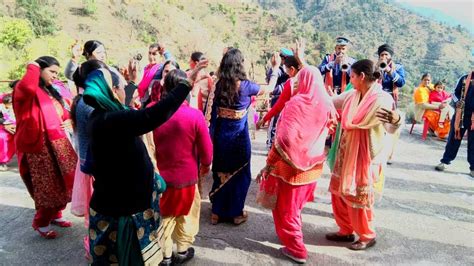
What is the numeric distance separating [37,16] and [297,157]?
25213 mm

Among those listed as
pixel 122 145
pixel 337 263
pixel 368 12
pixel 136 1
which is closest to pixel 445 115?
pixel 337 263

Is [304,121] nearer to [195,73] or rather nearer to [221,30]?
[195,73]

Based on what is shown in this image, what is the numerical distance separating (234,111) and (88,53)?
1653mm

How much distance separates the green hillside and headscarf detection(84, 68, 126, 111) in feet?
6.81

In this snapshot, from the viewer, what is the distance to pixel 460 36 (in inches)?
2623

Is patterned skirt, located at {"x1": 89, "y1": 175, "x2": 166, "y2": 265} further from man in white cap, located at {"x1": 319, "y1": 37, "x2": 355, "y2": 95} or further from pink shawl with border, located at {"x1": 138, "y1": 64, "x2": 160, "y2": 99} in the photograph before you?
man in white cap, located at {"x1": 319, "y1": 37, "x2": 355, "y2": 95}

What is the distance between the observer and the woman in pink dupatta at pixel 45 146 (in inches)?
127

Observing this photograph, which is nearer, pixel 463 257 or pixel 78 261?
pixel 78 261

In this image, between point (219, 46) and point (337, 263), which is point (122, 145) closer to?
point (337, 263)

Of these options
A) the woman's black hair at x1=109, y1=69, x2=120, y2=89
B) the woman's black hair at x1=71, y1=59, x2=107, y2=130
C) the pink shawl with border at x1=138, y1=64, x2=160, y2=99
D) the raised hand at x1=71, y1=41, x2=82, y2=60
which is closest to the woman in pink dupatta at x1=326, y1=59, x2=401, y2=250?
the woman's black hair at x1=109, y1=69, x2=120, y2=89

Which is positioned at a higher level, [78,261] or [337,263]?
[337,263]

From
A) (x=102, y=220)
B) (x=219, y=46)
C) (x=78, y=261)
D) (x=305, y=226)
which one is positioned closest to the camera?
(x=102, y=220)

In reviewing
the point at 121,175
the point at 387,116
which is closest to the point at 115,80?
the point at 121,175

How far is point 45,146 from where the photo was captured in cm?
338
